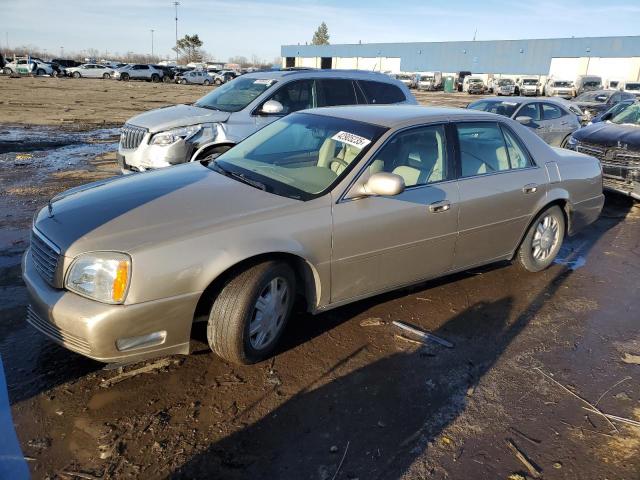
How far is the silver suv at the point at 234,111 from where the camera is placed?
7027mm

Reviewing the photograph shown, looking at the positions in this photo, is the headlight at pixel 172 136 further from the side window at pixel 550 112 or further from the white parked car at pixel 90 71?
the white parked car at pixel 90 71

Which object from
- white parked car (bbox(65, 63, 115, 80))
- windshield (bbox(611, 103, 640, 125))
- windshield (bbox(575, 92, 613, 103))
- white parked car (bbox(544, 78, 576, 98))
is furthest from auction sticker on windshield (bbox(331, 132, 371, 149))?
white parked car (bbox(65, 63, 115, 80))

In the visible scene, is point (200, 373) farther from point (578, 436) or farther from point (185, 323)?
point (578, 436)

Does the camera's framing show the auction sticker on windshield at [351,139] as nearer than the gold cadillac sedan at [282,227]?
No

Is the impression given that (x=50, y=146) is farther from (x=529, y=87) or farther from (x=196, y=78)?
(x=529, y=87)

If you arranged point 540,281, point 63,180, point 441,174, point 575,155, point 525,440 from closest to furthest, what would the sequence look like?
point 525,440 → point 441,174 → point 540,281 → point 575,155 → point 63,180

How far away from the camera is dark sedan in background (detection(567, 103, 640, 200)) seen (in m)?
8.07

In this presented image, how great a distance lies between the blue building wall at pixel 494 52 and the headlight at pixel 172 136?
60861mm

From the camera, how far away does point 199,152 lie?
23.4ft

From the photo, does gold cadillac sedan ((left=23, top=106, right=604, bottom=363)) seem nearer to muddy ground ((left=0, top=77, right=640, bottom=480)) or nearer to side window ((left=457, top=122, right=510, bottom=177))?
side window ((left=457, top=122, right=510, bottom=177))

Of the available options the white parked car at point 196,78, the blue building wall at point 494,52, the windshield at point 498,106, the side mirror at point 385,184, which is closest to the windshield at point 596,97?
the windshield at point 498,106

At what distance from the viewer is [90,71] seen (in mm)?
50969

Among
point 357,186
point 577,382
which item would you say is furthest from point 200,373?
point 577,382

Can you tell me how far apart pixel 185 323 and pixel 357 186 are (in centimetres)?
152
